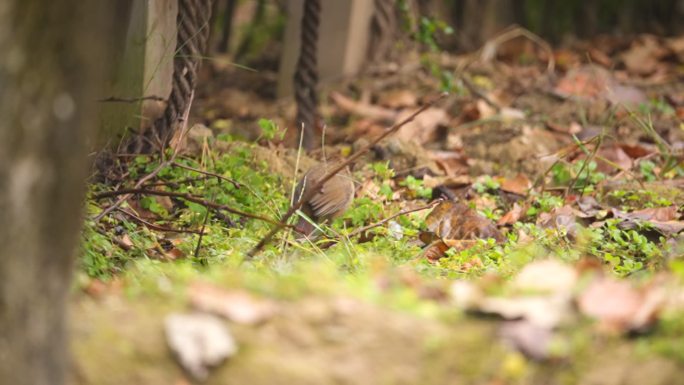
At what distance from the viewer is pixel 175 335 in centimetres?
168

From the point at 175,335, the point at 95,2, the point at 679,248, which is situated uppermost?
the point at 95,2

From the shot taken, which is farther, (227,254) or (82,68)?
(227,254)

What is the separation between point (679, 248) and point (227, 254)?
1382mm

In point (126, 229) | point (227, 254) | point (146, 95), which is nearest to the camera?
point (227, 254)

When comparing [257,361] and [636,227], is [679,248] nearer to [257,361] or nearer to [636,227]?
[636,227]

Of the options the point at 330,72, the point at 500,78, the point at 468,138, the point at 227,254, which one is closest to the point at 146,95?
the point at 227,254

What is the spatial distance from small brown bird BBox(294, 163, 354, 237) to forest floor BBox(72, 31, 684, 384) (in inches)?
2.1

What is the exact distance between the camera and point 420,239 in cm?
341

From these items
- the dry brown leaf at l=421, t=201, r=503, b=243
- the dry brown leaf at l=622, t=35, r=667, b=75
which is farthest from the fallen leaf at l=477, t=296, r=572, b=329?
the dry brown leaf at l=622, t=35, r=667, b=75

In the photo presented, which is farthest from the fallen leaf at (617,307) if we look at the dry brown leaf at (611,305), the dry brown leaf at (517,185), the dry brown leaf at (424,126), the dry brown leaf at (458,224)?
the dry brown leaf at (424,126)

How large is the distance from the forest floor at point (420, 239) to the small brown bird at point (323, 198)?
0.17 feet

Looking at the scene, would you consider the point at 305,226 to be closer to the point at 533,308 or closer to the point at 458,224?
the point at 458,224

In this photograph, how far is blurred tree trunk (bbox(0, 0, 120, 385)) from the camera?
152 centimetres

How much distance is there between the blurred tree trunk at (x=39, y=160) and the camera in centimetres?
152
